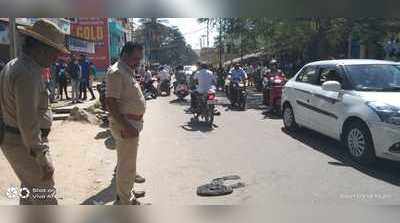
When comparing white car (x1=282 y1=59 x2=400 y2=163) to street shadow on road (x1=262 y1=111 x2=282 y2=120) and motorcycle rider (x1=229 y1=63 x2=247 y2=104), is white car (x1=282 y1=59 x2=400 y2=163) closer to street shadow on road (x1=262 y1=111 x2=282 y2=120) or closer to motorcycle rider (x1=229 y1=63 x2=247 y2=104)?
street shadow on road (x1=262 y1=111 x2=282 y2=120)

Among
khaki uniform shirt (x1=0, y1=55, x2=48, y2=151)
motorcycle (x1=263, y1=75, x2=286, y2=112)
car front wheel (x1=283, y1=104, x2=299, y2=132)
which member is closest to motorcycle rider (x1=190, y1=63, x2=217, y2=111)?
motorcycle (x1=263, y1=75, x2=286, y2=112)

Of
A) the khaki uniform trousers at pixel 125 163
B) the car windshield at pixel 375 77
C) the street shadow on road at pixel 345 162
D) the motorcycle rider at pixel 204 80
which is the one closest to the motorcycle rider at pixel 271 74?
the motorcycle rider at pixel 204 80

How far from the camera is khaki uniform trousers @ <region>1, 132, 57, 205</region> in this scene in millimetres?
3393

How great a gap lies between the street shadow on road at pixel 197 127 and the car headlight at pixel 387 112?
4720 millimetres

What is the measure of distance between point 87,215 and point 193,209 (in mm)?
688

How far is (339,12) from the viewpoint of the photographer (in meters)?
2.77

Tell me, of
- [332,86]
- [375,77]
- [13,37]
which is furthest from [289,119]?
[13,37]

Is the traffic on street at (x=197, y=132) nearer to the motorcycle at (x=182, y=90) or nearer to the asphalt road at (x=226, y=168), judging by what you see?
the asphalt road at (x=226, y=168)

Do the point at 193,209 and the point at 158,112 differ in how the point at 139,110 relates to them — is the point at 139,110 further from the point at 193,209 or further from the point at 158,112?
the point at 158,112

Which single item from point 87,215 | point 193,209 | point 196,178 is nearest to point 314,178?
point 196,178

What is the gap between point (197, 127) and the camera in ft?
35.7

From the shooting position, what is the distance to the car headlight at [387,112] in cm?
590

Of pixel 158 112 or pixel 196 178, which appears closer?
pixel 196 178

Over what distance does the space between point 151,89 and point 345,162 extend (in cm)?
1175
